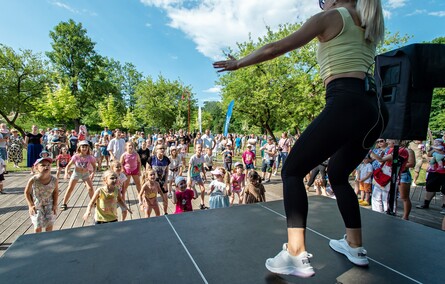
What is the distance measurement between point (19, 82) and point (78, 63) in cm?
1373

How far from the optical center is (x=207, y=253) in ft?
5.74

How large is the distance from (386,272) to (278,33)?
19.2 m

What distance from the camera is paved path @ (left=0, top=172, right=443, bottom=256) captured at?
470cm

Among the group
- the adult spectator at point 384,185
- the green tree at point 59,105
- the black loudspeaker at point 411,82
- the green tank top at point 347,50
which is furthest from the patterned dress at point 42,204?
the green tree at point 59,105

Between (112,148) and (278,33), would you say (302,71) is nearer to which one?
(278,33)

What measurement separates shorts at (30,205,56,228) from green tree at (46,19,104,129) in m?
34.0

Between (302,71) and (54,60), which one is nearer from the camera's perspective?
(302,71)

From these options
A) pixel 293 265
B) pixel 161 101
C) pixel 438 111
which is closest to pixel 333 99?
pixel 293 265

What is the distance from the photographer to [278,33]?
59.3ft

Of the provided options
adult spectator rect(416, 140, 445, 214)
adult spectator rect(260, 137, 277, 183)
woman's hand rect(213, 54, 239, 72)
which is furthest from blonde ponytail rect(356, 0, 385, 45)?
adult spectator rect(260, 137, 277, 183)

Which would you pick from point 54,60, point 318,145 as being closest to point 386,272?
point 318,145

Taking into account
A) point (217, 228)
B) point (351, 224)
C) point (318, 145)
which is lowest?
point (217, 228)

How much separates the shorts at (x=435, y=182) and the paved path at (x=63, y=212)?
69cm

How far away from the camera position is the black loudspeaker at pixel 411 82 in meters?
2.52
